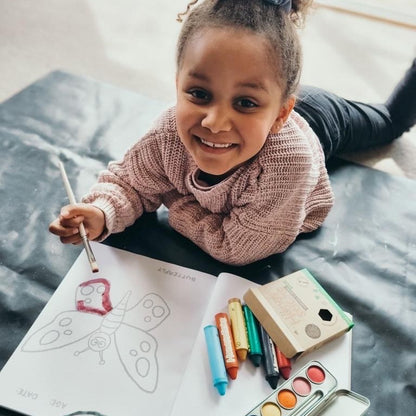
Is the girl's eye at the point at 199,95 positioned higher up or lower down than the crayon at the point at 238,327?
higher up

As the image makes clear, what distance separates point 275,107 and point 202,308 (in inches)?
9.6

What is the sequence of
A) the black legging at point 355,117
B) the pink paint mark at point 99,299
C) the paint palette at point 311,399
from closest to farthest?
the paint palette at point 311,399 → the pink paint mark at point 99,299 → the black legging at point 355,117

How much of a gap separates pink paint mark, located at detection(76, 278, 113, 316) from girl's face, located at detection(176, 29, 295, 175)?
0.19 metres

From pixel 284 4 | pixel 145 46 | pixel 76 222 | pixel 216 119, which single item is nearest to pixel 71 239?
pixel 76 222

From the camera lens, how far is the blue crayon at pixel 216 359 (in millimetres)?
432

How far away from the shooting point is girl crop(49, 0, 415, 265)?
42cm

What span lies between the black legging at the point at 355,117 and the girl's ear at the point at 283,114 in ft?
0.72

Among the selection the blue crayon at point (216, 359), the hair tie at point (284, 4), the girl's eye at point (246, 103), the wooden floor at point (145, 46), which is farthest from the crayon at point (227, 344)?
the wooden floor at point (145, 46)

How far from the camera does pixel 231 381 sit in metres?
0.44

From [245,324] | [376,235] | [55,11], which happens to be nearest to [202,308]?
[245,324]

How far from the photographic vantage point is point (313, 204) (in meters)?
0.61

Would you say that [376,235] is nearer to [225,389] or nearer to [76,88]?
[225,389]

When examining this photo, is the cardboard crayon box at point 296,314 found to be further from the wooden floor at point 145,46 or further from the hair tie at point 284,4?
the wooden floor at point 145,46

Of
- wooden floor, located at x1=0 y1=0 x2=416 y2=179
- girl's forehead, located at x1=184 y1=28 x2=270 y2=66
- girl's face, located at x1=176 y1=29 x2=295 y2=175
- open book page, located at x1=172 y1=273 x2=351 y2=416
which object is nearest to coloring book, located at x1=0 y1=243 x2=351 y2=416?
open book page, located at x1=172 y1=273 x2=351 y2=416
